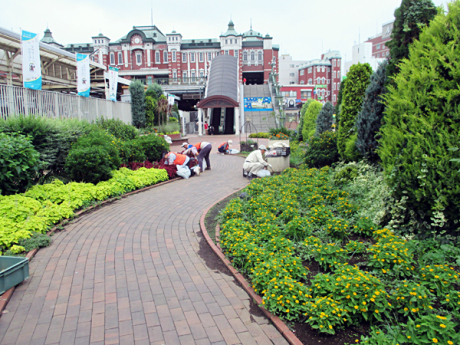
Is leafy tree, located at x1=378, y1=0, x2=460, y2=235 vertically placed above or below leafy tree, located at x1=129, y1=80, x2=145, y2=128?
below

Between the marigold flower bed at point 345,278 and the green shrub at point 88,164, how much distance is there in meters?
4.34

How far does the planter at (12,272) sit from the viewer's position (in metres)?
3.78

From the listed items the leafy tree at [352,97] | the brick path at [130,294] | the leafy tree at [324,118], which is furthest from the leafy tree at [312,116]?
the brick path at [130,294]

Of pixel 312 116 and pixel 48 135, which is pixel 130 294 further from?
pixel 312 116

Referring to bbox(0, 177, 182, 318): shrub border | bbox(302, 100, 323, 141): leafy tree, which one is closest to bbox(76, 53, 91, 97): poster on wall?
bbox(0, 177, 182, 318): shrub border

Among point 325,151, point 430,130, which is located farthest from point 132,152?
point 430,130

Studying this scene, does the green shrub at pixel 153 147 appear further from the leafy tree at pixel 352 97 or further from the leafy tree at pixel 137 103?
the leafy tree at pixel 137 103

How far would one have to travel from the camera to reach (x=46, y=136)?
8.09 meters

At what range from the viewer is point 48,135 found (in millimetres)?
8156

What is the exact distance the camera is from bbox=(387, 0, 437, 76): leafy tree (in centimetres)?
747

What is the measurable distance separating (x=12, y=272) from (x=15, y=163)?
9.83 ft

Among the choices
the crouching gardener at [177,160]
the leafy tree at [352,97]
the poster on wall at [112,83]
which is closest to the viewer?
the leafy tree at [352,97]

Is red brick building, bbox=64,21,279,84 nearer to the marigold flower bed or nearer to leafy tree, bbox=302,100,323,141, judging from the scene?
leafy tree, bbox=302,100,323,141

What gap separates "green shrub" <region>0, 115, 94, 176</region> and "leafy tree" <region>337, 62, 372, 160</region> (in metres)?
7.83
